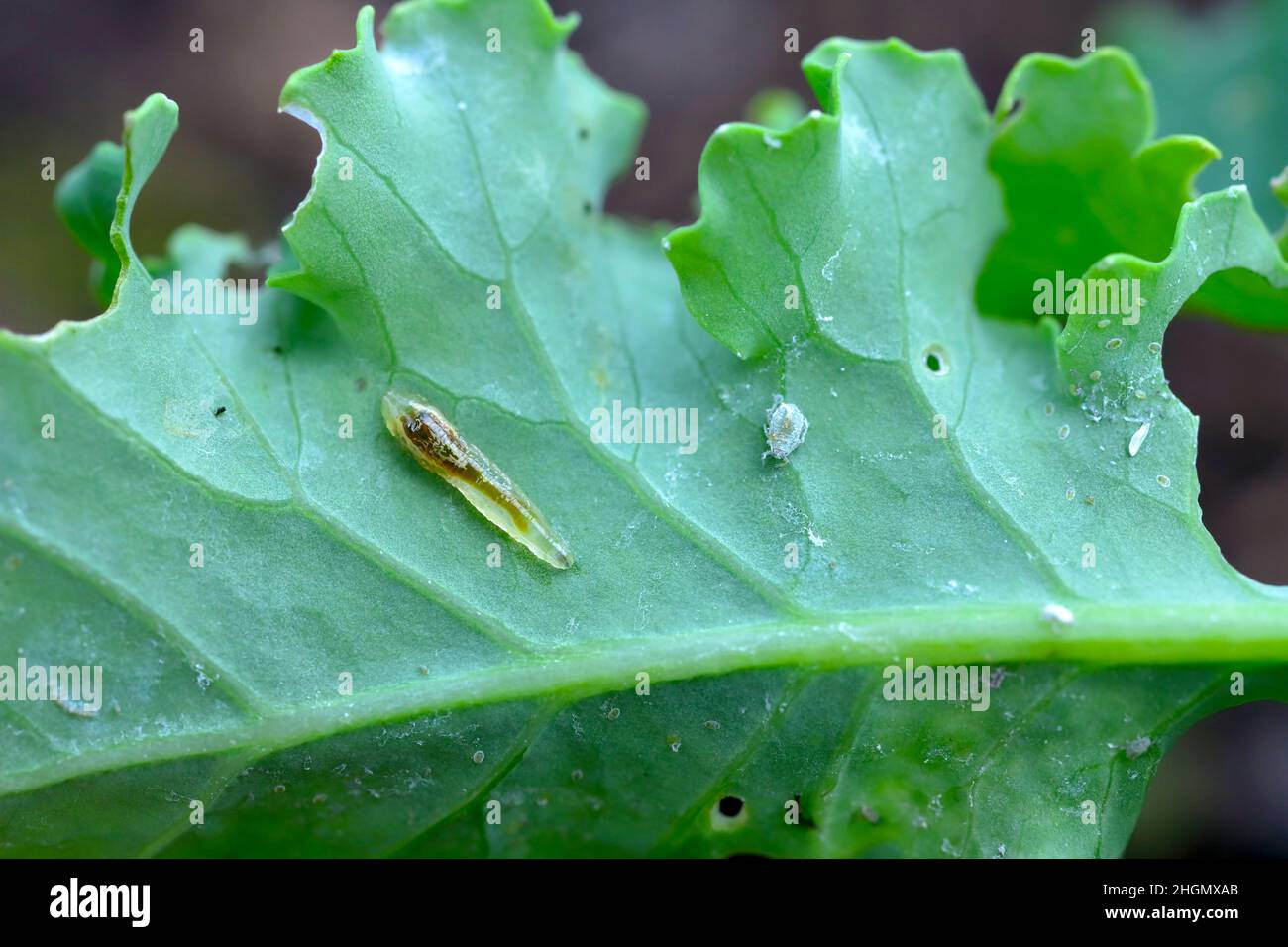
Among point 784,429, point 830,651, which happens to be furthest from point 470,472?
point 830,651

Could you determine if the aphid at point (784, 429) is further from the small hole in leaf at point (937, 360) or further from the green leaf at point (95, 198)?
the green leaf at point (95, 198)

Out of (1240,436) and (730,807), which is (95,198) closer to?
(730,807)

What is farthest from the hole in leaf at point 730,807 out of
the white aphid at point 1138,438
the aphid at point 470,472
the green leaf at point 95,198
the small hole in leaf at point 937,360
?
the green leaf at point 95,198

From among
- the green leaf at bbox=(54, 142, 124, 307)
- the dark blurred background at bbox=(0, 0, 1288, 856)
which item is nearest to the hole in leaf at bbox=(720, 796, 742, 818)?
the green leaf at bbox=(54, 142, 124, 307)

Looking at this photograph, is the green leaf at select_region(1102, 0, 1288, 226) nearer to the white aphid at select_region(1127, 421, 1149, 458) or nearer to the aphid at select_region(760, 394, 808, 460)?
the white aphid at select_region(1127, 421, 1149, 458)
